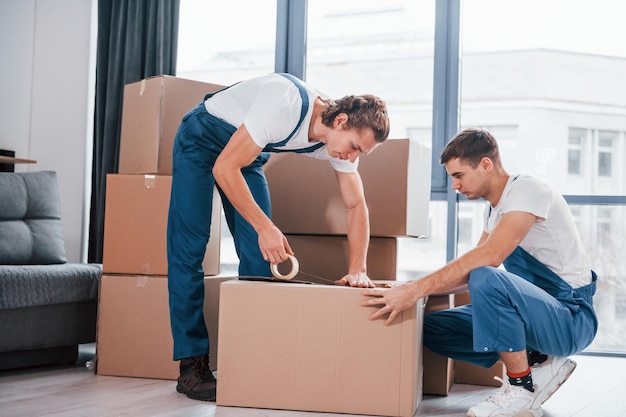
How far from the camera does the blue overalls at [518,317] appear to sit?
1817 millimetres

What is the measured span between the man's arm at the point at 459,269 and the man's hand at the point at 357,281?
111 millimetres

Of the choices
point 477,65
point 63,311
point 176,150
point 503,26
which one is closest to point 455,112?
point 477,65

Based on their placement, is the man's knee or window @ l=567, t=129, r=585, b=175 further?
window @ l=567, t=129, r=585, b=175

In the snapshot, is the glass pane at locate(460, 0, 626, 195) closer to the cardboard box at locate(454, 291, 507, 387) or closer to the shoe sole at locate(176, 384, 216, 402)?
the cardboard box at locate(454, 291, 507, 387)

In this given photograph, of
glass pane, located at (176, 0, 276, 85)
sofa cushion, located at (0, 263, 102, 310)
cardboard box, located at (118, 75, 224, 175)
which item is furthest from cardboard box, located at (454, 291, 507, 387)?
glass pane, located at (176, 0, 276, 85)

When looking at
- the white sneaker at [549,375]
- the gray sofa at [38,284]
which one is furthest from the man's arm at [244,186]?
the gray sofa at [38,284]

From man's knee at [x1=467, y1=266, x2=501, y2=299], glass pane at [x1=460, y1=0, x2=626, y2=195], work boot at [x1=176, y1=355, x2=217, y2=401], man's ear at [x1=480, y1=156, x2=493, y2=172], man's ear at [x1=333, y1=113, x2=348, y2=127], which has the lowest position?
work boot at [x1=176, y1=355, x2=217, y2=401]

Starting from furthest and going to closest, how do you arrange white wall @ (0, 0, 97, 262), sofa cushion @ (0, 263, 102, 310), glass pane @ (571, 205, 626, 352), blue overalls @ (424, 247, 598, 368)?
white wall @ (0, 0, 97, 262) → glass pane @ (571, 205, 626, 352) → sofa cushion @ (0, 263, 102, 310) → blue overalls @ (424, 247, 598, 368)

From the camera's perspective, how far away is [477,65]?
3.54 meters

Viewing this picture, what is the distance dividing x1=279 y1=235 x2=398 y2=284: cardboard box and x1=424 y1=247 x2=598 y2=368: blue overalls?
15.5 inches

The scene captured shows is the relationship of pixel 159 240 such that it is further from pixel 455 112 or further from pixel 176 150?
pixel 455 112

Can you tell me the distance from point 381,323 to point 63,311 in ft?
4.41

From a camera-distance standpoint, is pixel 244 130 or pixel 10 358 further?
pixel 10 358

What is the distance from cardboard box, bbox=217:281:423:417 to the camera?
1.87 meters
